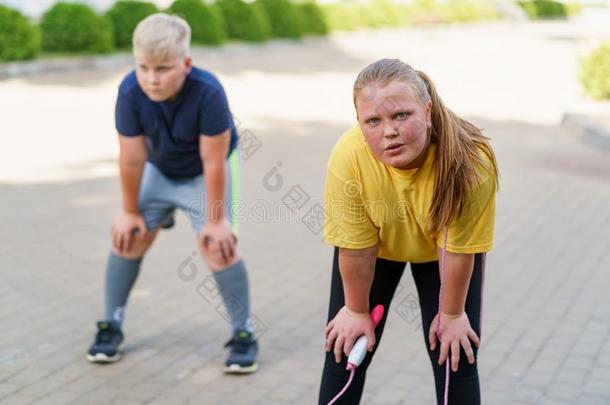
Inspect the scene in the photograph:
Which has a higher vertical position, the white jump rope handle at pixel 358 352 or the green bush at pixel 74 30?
the white jump rope handle at pixel 358 352

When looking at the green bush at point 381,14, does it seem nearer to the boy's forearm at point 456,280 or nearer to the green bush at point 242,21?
the green bush at point 242,21

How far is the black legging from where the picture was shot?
3021 mm

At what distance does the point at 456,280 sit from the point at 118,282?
2161mm

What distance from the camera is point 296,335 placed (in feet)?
16.5

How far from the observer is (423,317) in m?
3.14

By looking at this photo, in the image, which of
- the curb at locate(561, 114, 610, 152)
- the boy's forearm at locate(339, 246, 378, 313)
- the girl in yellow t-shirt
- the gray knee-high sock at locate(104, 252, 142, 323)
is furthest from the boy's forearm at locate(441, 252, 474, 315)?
the curb at locate(561, 114, 610, 152)

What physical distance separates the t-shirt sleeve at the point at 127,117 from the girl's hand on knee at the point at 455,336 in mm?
1852

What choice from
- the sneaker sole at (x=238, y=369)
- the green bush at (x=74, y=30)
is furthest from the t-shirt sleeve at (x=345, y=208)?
the green bush at (x=74, y=30)

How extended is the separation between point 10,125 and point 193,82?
7.84 m

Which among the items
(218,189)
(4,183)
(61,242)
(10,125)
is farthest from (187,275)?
(10,125)

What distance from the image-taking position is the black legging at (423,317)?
9.91ft

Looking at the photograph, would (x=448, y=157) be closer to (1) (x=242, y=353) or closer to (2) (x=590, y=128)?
(1) (x=242, y=353)

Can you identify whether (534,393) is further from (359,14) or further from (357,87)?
(359,14)

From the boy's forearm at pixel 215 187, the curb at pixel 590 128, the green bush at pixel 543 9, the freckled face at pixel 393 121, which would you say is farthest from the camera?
the green bush at pixel 543 9
